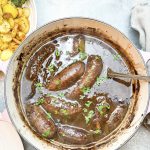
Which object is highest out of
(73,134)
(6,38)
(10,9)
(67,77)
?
(10,9)

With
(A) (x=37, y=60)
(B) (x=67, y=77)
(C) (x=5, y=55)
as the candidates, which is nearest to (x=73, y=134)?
(B) (x=67, y=77)

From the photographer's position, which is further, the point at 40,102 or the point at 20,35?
the point at 20,35

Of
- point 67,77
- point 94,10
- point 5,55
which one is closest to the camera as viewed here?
point 67,77

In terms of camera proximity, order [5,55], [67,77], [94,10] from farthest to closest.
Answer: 1. [94,10]
2. [5,55]
3. [67,77]

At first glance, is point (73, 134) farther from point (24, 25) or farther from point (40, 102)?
point (24, 25)

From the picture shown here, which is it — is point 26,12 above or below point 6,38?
above

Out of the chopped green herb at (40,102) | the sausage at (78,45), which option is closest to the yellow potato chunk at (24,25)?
the sausage at (78,45)
